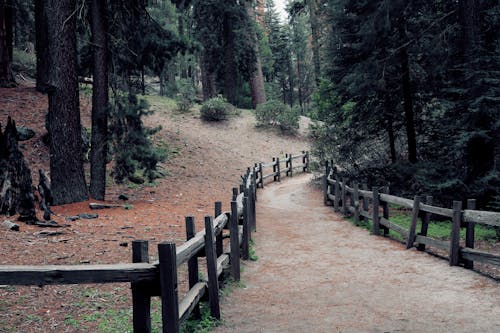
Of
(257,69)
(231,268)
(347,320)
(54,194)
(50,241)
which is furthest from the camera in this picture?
(257,69)

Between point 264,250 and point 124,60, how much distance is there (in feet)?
33.0

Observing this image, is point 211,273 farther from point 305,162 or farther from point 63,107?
point 305,162

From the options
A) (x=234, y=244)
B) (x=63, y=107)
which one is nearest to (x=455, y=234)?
(x=234, y=244)

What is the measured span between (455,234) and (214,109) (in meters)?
25.9

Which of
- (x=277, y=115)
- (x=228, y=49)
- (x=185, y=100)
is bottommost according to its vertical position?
(x=277, y=115)

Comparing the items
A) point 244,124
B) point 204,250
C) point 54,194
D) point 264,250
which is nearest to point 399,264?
point 264,250

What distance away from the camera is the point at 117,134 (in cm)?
1425

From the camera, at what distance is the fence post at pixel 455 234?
25.9 ft

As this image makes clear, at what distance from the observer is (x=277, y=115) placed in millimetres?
34250

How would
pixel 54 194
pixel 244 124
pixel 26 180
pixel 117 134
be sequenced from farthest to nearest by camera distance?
1. pixel 244 124
2. pixel 117 134
3. pixel 54 194
4. pixel 26 180

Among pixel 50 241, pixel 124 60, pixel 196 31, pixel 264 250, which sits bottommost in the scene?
pixel 264 250

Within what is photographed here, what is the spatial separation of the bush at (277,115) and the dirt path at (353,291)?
74.7 ft

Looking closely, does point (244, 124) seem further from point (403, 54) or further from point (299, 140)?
point (403, 54)

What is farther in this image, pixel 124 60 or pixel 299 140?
pixel 299 140
